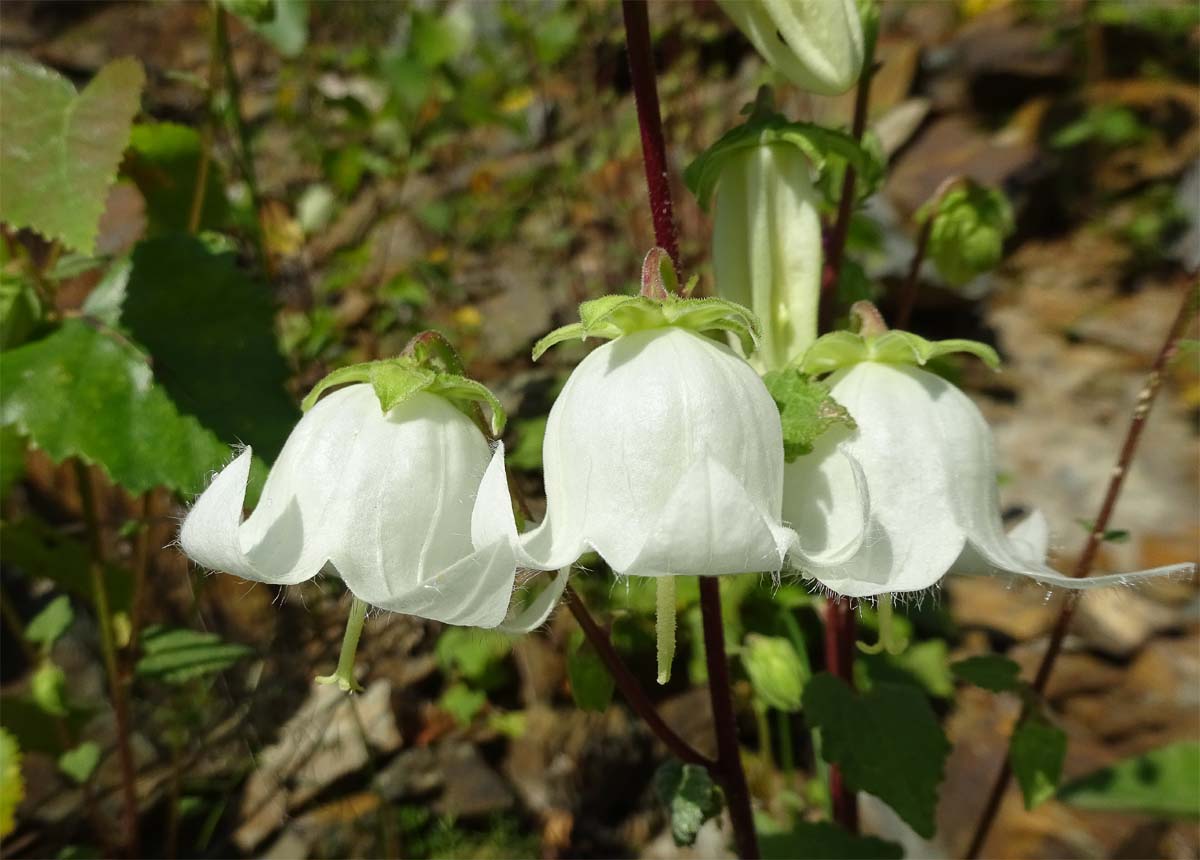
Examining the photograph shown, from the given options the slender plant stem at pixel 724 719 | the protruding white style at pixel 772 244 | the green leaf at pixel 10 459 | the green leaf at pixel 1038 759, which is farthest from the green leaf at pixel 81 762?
the green leaf at pixel 1038 759

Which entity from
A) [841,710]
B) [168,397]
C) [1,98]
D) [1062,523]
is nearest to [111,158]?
[1,98]

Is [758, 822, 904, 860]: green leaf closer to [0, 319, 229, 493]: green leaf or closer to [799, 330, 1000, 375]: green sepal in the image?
[799, 330, 1000, 375]: green sepal

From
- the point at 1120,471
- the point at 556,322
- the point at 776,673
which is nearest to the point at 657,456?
the point at 776,673

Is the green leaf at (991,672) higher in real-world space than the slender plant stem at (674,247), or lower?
lower

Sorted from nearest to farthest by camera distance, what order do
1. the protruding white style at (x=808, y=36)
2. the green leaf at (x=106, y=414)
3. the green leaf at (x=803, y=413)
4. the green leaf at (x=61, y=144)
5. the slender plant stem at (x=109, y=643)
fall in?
the green leaf at (x=803, y=413)
the protruding white style at (x=808, y=36)
the green leaf at (x=61, y=144)
the green leaf at (x=106, y=414)
the slender plant stem at (x=109, y=643)

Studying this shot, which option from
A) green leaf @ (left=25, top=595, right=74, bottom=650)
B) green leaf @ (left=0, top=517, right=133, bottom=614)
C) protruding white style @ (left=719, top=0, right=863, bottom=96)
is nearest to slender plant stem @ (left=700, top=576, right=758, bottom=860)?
protruding white style @ (left=719, top=0, right=863, bottom=96)

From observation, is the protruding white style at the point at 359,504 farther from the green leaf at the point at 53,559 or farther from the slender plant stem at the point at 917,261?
the green leaf at the point at 53,559
